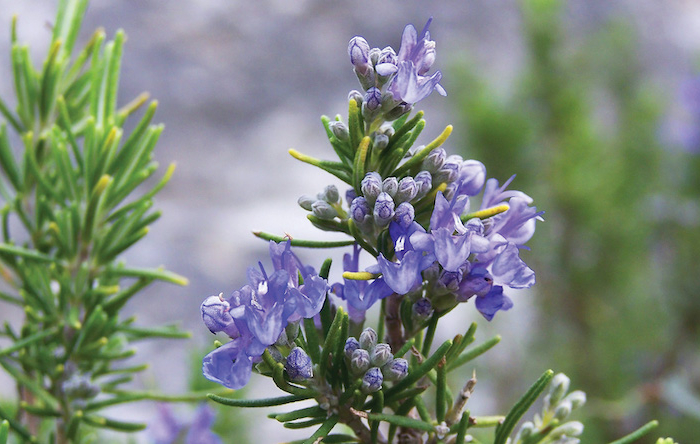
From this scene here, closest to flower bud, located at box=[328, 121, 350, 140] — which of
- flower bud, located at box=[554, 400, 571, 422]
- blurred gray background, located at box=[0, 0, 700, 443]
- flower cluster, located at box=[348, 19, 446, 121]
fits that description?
flower cluster, located at box=[348, 19, 446, 121]

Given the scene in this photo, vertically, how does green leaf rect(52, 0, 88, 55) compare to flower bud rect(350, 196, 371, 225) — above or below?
Answer: above

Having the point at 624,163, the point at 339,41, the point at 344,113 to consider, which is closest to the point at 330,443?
the point at 624,163

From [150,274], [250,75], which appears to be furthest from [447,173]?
[250,75]

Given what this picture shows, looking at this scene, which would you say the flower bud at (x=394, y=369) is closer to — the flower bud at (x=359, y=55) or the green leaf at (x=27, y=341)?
the flower bud at (x=359, y=55)

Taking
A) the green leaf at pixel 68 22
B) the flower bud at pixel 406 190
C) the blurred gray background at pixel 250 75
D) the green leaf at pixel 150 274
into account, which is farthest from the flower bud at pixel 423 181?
the blurred gray background at pixel 250 75

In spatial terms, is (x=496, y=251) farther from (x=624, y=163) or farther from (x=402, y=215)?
(x=624, y=163)

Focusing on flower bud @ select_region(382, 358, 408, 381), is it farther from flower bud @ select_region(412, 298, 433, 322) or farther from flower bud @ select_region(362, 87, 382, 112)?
flower bud @ select_region(362, 87, 382, 112)

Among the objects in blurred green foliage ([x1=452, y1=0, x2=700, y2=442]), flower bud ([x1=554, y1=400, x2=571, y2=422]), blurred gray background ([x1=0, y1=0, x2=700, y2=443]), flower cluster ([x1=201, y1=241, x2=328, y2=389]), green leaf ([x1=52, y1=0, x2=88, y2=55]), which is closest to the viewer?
flower cluster ([x1=201, y1=241, x2=328, y2=389])
